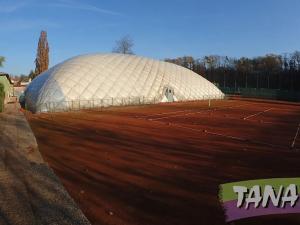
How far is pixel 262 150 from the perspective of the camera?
582 inches

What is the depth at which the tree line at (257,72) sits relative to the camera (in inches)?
3585

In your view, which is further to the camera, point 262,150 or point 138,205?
point 262,150

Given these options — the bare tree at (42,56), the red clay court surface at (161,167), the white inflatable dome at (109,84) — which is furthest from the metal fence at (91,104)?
the bare tree at (42,56)

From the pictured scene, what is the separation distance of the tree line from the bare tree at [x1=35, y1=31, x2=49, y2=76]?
42766 millimetres

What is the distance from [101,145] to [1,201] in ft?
25.8

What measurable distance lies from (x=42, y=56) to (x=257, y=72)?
6128cm

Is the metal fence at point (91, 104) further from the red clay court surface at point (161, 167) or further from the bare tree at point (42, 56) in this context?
the bare tree at point (42, 56)

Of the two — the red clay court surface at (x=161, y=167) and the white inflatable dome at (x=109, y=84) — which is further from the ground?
the white inflatable dome at (x=109, y=84)

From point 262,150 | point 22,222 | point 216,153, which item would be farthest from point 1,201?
point 262,150

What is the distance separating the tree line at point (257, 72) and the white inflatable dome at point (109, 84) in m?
40.4

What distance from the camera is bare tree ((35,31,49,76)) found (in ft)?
260

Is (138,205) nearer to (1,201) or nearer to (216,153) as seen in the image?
(1,201)

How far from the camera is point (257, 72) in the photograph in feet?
332

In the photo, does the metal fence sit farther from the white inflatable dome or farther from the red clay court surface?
the red clay court surface
